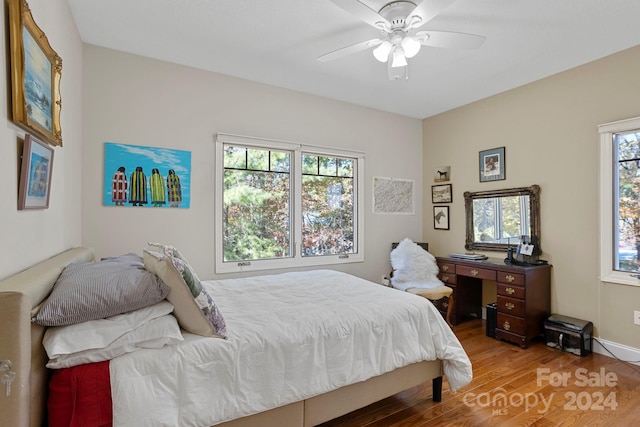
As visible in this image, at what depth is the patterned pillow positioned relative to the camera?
4.79 feet

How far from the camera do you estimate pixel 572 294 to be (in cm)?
321

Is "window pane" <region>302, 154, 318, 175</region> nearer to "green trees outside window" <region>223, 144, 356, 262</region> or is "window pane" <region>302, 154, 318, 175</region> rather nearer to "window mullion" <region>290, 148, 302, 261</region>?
"green trees outside window" <region>223, 144, 356, 262</region>

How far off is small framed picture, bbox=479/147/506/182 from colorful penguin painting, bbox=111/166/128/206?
388 cm

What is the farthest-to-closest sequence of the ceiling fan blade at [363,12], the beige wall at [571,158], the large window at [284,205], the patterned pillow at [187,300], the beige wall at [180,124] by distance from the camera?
the large window at [284,205], the beige wall at [571,158], the beige wall at [180,124], the ceiling fan blade at [363,12], the patterned pillow at [187,300]

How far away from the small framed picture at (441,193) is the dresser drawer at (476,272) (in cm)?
102

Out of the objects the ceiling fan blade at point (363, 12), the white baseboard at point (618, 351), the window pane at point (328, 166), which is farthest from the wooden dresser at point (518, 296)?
the ceiling fan blade at point (363, 12)

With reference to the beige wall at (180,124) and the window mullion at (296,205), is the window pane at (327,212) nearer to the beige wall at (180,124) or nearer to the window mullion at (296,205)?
the window mullion at (296,205)

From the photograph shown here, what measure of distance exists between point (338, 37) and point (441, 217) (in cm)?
280

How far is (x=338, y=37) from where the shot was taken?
2654 millimetres

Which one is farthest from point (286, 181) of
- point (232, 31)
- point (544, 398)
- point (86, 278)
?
point (544, 398)

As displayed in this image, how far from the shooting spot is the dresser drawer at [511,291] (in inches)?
125

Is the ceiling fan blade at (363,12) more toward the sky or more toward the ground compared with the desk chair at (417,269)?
more toward the sky

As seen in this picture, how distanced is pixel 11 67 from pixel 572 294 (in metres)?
4.39

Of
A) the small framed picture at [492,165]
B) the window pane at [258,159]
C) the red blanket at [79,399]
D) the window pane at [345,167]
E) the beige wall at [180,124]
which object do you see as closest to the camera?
the red blanket at [79,399]
